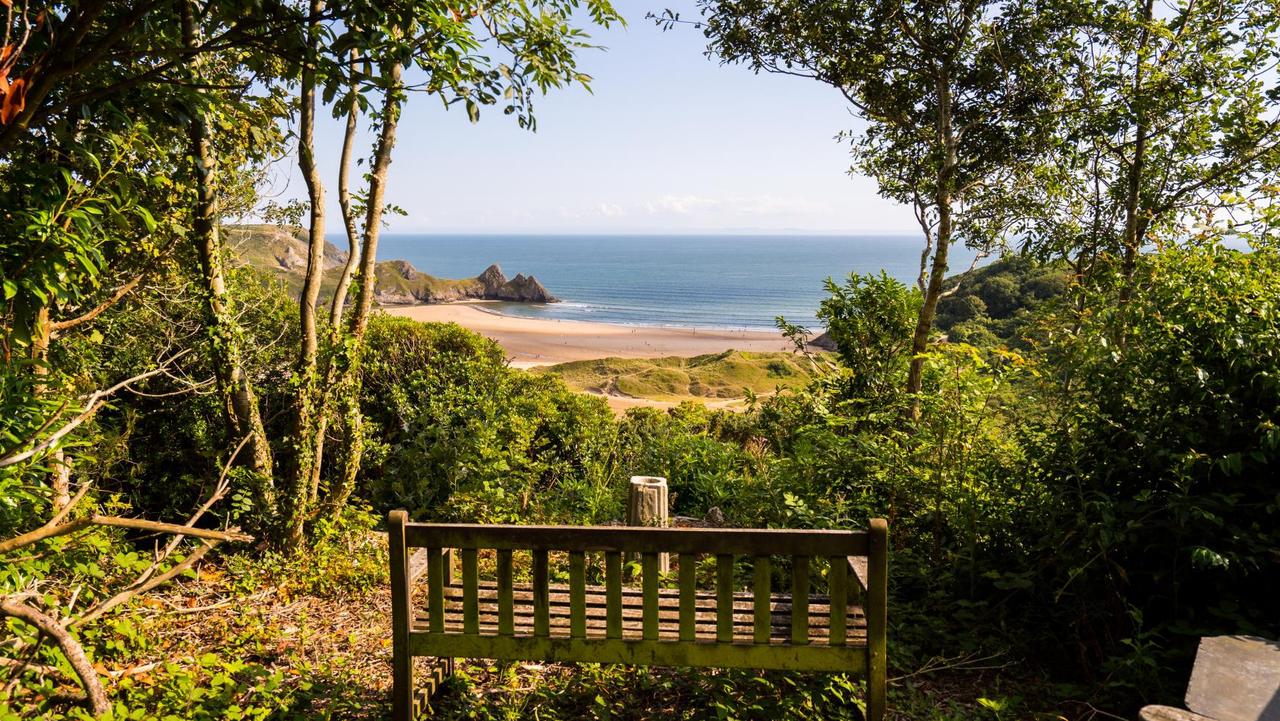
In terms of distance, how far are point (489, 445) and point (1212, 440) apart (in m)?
4.52

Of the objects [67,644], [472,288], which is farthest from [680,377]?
[472,288]

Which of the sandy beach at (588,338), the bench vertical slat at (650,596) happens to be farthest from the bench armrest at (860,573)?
the sandy beach at (588,338)

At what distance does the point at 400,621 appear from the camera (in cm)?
317

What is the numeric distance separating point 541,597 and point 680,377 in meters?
27.3

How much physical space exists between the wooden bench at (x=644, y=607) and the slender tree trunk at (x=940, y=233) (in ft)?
14.1

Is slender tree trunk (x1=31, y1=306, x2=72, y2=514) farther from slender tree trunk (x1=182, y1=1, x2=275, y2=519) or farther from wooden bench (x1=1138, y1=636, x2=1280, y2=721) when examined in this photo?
wooden bench (x1=1138, y1=636, x2=1280, y2=721)

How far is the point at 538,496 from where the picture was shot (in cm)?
657

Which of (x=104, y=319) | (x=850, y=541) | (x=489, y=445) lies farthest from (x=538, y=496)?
(x=850, y=541)

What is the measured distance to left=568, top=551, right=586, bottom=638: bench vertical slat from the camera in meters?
3.07

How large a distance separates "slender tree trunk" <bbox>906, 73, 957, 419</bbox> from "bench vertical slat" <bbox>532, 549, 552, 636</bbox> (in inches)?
190

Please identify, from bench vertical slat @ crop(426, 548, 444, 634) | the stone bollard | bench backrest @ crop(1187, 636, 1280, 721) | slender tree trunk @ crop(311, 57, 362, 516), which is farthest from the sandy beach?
bench backrest @ crop(1187, 636, 1280, 721)

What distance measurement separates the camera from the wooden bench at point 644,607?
2.97 m

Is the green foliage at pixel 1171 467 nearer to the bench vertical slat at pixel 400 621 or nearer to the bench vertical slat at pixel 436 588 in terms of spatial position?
the bench vertical slat at pixel 436 588

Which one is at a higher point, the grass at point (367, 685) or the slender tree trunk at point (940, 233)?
the slender tree trunk at point (940, 233)
